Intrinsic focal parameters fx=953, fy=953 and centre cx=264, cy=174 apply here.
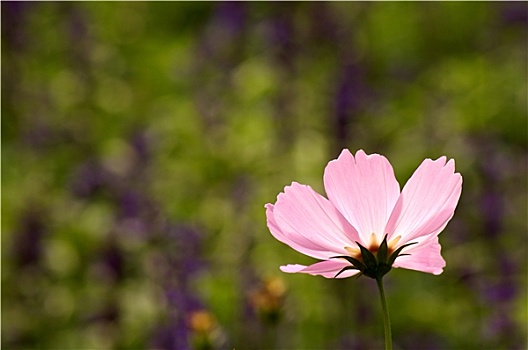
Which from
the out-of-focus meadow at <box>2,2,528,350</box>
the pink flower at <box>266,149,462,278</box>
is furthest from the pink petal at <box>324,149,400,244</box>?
the out-of-focus meadow at <box>2,2,528,350</box>

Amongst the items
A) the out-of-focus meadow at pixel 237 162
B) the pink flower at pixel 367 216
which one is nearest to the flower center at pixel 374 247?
the pink flower at pixel 367 216

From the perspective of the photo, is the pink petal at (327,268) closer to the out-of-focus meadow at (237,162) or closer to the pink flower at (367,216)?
the pink flower at (367,216)

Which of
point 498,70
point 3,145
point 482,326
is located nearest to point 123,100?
point 3,145

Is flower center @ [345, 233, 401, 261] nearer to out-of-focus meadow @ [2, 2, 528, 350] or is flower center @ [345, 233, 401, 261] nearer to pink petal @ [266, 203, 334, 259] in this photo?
pink petal @ [266, 203, 334, 259]

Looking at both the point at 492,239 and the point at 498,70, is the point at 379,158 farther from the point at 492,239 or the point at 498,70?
the point at 498,70

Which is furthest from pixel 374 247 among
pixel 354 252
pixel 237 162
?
pixel 237 162

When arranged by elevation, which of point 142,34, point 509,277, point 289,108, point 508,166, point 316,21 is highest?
point 142,34
